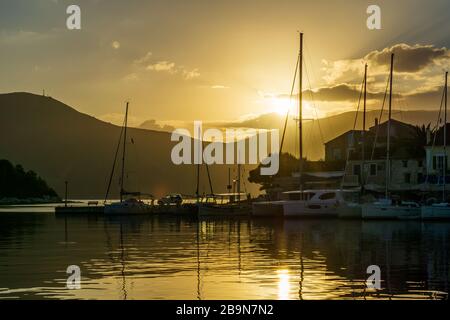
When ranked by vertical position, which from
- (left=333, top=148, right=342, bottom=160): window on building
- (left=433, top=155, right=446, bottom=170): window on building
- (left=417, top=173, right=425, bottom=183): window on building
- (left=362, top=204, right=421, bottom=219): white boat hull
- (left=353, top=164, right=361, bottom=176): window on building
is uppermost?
(left=333, top=148, right=342, bottom=160): window on building

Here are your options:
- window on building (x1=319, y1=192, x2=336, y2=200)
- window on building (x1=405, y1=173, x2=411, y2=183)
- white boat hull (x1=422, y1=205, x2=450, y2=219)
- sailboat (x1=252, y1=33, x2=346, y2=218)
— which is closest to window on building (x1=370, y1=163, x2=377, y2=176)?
window on building (x1=405, y1=173, x2=411, y2=183)

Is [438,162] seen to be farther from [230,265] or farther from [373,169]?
[230,265]

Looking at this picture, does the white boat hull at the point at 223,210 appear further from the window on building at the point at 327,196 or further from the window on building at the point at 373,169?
the window on building at the point at 373,169

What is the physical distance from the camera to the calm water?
1016 inches

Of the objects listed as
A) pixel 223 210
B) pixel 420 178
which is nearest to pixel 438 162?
pixel 420 178

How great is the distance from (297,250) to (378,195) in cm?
5287

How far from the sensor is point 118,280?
1139 inches

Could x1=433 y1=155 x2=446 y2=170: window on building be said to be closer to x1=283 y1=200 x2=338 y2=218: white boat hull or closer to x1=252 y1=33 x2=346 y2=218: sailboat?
x1=252 y1=33 x2=346 y2=218: sailboat

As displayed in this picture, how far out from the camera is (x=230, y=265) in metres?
34.6

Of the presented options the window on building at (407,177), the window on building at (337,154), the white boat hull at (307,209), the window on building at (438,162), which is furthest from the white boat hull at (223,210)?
the window on building at (337,154)

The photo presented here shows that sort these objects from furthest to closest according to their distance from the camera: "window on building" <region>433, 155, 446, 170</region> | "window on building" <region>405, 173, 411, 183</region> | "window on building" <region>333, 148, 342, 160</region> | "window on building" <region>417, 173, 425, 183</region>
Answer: "window on building" <region>333, 148, 342, 160</region>
"window on building" <region>405, 173, 411, 183</region>
"window on building" <region>417, 173, 425, 183</region>
"window on building" <region>433, 155, 446, 170</region>

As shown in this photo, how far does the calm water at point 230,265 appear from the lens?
25797mm
